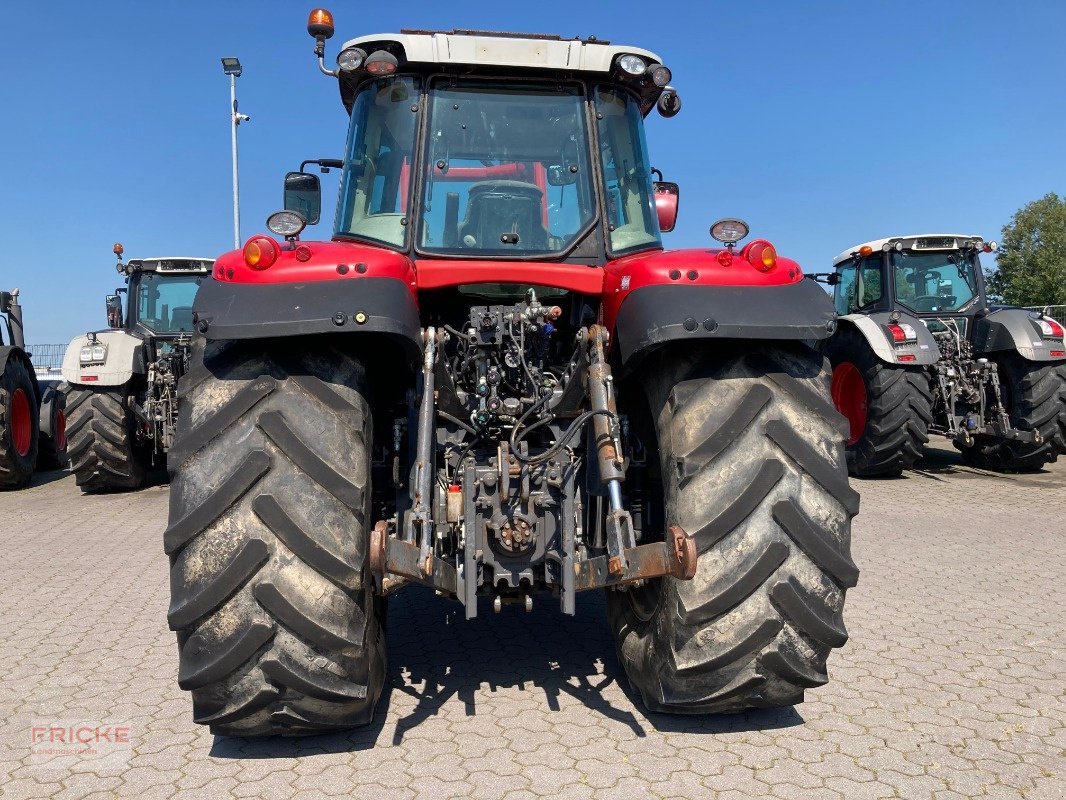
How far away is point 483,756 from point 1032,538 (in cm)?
555

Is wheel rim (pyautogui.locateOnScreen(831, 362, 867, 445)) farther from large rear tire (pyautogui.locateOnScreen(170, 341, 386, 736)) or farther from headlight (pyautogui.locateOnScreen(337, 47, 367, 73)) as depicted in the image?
large rear tire (pyautogui.locateOnScreen(170, 341, 386, 736))

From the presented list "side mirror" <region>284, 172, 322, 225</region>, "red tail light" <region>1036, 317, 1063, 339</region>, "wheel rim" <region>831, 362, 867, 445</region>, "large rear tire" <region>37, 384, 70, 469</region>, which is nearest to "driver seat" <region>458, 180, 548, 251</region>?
"side mirror" <region>284, 172, 322, 225</region>

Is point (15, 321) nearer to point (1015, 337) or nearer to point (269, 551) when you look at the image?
point (269, 551)

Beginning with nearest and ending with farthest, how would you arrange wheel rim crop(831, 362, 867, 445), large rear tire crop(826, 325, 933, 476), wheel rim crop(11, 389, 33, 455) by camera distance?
large rear tire crop(826, 325, 933, 476) → wheel rim crop(831, 362, 867, 445) → wheel rim crop(11, 389, 33, 455)

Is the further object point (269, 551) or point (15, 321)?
point (15, 321)

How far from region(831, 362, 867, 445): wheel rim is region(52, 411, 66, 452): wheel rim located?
10089mm

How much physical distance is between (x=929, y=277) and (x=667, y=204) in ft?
25.7

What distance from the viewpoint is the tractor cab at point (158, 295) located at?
10.7 m

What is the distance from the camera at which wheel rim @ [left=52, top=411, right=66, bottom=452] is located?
37.6 ft

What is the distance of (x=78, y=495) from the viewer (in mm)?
9680

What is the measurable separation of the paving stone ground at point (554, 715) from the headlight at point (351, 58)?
268 cm

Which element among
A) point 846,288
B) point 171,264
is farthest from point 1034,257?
point 171,264

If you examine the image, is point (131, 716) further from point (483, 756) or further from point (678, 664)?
point (678, 664)

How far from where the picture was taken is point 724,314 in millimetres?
2898
